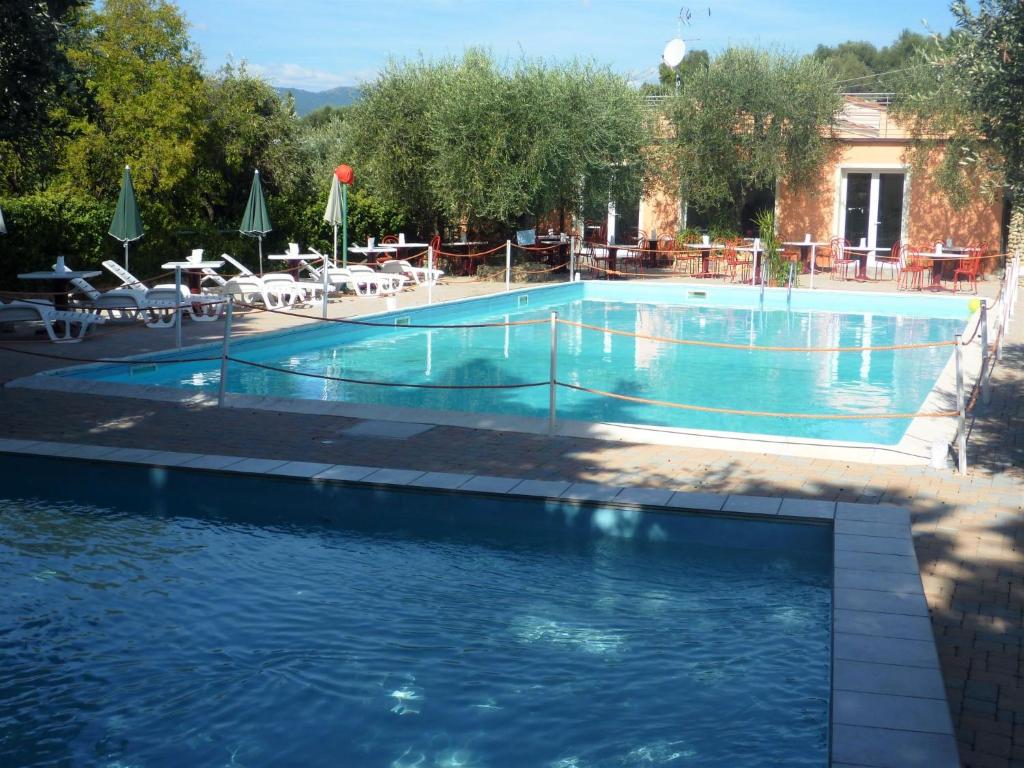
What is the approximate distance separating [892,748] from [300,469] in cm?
441

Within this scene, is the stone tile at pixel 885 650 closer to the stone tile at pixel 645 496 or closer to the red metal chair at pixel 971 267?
the stone tile at pixel 645 496

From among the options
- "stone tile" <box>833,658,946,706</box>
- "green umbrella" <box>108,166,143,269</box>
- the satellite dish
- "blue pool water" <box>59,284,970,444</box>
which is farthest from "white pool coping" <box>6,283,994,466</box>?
the satellite dish

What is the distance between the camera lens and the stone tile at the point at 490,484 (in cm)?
638

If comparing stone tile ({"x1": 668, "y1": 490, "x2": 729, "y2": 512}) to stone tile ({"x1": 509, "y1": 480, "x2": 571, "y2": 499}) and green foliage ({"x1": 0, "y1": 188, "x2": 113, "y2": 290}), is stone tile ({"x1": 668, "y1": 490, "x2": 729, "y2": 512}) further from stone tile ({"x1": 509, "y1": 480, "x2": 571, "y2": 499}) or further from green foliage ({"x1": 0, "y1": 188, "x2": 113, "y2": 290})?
green foliage ({"x1": 0, "y1": 188, "x2": 113, "y2": 290})

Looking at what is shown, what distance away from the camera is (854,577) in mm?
4871

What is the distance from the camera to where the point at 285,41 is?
40.6m

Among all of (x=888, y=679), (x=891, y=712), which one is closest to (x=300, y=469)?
(x=888, y=679)

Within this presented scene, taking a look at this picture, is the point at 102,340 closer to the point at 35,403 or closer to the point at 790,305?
the point at 35,403

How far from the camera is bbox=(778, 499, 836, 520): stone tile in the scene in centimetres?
586

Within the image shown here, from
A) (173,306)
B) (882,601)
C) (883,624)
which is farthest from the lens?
(173,306)

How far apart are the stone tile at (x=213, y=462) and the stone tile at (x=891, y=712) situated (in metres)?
4.47

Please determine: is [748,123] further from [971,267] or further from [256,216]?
[256,216]

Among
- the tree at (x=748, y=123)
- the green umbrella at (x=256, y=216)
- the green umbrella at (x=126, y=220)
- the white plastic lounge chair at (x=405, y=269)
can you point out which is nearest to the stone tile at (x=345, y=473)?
the green umbrella at (x=126, y=220)

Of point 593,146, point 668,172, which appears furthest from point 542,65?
point 668,172
